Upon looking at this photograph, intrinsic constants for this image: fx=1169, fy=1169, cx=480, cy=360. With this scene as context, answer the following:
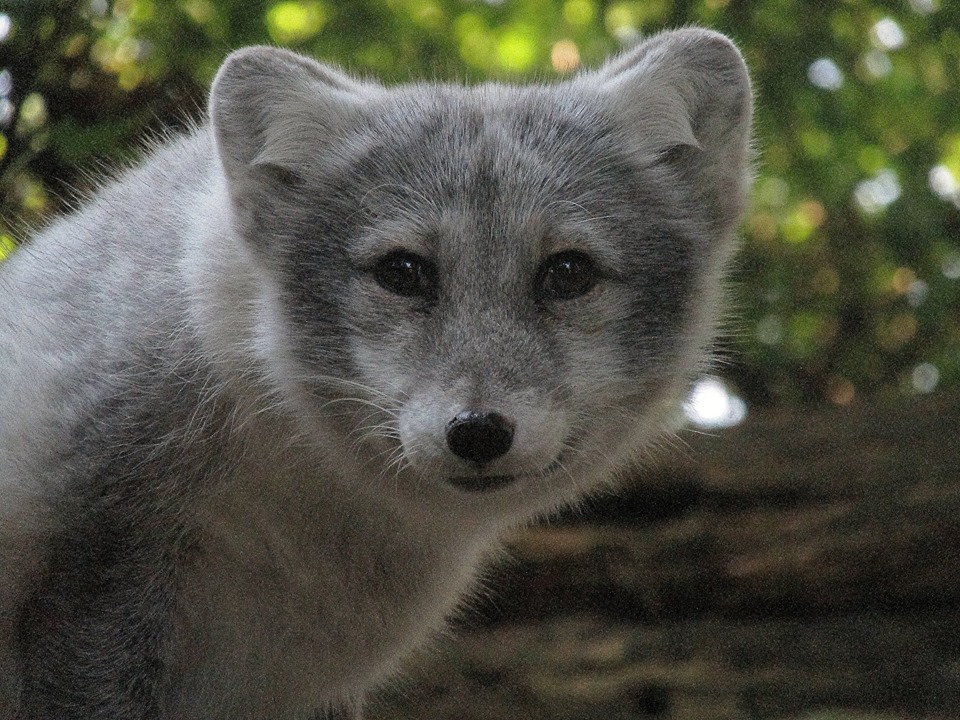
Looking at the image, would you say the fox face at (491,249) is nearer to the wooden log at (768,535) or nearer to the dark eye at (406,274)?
the dark eye at (406,274)

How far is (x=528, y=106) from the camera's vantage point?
361 centimetres

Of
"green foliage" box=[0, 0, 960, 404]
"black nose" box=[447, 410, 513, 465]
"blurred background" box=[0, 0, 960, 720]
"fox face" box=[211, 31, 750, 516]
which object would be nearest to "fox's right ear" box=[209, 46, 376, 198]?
"fox face" box=[211, 31, 750, 516]

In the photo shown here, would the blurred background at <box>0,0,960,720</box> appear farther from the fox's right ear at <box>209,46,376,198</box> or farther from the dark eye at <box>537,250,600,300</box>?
the dark eye at <box>537,250,600,300</box>

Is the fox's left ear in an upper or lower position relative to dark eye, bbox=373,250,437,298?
lower

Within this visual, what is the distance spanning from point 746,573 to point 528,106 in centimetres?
277

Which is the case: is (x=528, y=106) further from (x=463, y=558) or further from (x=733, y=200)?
(x=463, y=558)

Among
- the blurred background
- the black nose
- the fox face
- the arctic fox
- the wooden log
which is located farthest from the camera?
the wooden log

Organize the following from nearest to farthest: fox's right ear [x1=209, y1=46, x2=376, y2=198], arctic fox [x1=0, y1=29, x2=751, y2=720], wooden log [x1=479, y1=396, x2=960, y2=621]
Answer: arctic fox [x1=0, y1=29, x2=751, y2=720] → fox's right ear [x1=209, y1=46, x2=376, y2=198] → wooden log [x1=479, y1=396, x2=960, y2=621]

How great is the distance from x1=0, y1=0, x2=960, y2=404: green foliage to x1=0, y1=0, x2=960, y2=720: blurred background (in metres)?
0.02

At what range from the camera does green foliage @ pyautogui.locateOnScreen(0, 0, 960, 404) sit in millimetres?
5004

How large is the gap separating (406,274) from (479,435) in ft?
1.88

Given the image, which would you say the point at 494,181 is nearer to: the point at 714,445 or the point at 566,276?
the point at 566,276

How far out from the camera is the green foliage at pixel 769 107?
5.00 meters

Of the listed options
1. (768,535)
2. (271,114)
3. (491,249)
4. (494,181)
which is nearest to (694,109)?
(494,181)
